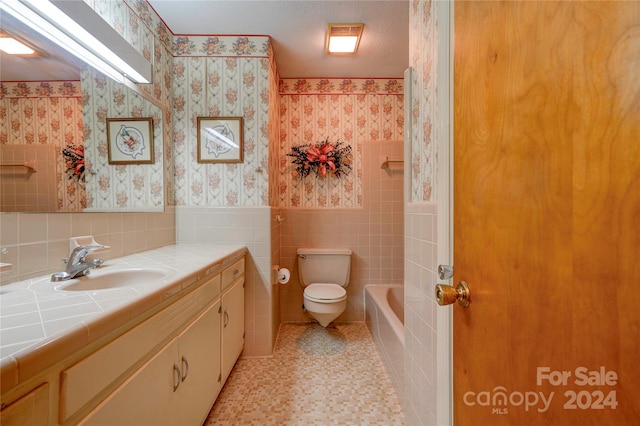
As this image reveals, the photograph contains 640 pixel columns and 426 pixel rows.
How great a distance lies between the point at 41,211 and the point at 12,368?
0.89m

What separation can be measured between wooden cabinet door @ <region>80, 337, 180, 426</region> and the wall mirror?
756 mm

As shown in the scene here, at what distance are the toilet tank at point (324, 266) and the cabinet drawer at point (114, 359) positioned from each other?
149 cm

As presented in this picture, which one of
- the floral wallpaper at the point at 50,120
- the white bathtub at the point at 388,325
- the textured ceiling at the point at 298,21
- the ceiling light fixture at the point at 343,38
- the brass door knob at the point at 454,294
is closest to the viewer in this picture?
the brass door knob at the point at 454,294

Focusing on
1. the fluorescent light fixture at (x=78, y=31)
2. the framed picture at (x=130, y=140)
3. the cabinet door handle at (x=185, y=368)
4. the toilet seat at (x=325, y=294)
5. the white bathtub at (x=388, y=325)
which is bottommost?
the white bathtub at (x=388, y=325)

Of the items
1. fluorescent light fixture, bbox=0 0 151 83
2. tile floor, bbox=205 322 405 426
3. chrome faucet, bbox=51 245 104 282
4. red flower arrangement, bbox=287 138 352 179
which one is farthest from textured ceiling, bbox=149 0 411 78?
tile floor, bbox=205 322 405 426

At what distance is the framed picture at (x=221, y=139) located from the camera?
6.25ft

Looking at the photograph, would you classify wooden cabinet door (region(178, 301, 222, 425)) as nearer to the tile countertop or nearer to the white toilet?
the tile countertop

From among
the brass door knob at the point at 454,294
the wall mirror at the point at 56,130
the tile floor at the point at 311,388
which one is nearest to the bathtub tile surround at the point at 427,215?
the brass door knob at the point at 454,294

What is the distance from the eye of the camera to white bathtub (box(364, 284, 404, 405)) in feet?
4.73

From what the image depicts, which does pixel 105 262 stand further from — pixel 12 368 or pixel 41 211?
pixel 12 368

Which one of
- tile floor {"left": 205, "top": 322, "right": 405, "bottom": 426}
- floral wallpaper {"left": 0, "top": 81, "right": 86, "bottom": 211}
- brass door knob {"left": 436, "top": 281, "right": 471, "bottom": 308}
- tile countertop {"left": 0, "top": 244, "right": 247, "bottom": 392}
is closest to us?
tile countertop {"left": 0, "top": 244, "right": 247, "bottom": 392}

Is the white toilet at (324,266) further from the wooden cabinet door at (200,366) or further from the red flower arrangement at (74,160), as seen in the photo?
the red flower arrangement at (74,160)

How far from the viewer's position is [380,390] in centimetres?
154

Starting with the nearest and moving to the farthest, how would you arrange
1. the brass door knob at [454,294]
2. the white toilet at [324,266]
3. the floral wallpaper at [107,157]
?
the brass door knob at [454,294]
the floral wallpaper at [107,157]
the white toilet at [324,266]
